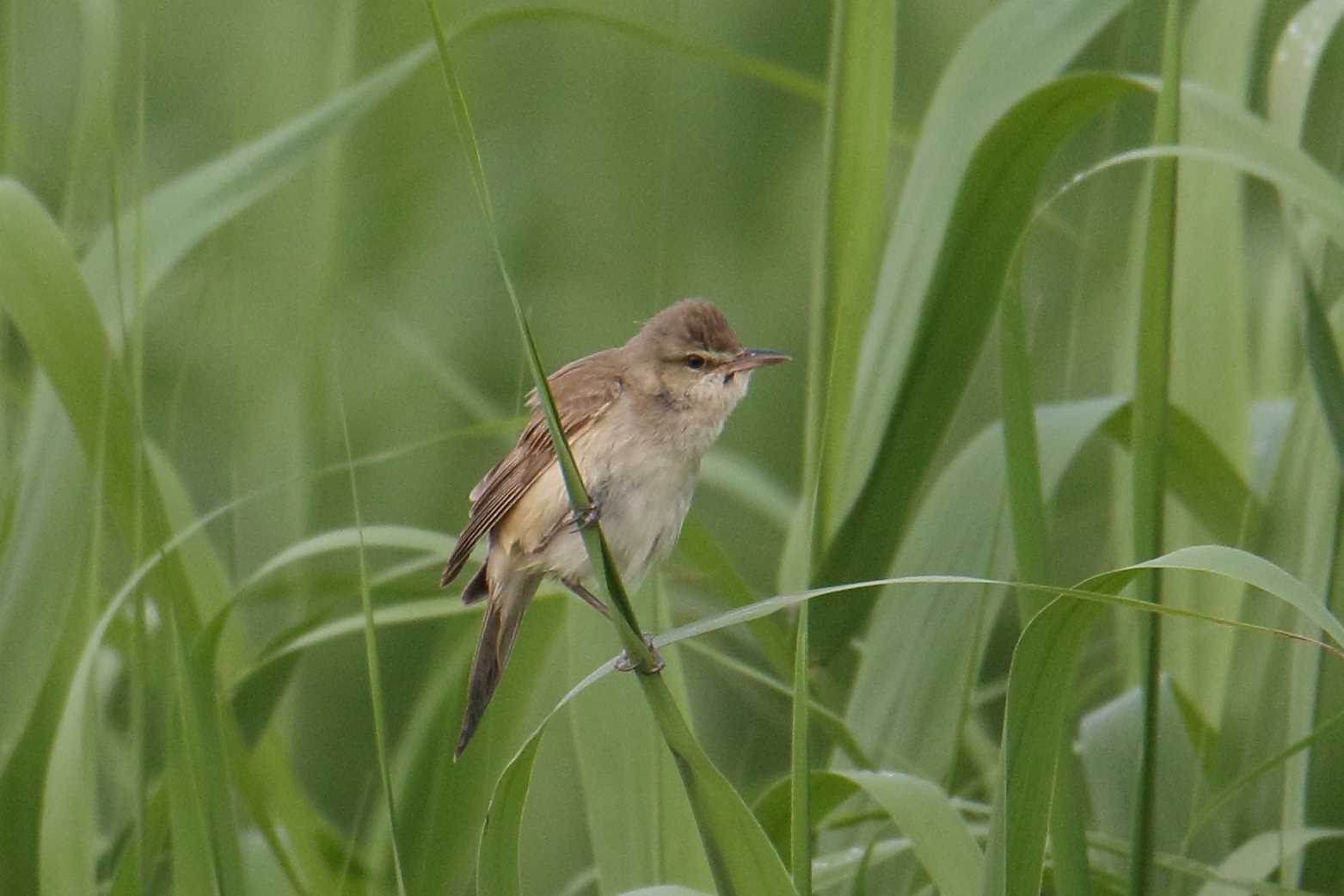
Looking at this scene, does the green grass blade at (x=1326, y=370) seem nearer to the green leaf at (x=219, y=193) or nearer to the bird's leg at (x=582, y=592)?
the bird's leg at (x=582, y=592)

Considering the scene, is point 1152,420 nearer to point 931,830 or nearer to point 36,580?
point 931,830

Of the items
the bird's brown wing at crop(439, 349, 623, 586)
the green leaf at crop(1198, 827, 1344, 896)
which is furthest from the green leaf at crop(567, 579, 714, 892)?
the green leaf at crop(1198, 827, 1344, 896)

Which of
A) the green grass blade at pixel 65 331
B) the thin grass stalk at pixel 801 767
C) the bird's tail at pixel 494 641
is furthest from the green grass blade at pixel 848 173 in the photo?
the green grass blade at pixel 65 331

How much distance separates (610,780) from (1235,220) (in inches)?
61.2

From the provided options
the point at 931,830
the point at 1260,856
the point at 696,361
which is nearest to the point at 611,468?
the point at 696,361

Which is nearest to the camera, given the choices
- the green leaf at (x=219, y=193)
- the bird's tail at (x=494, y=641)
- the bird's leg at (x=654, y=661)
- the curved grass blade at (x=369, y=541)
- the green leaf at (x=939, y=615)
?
the bird's leg at (x=654, y=661)

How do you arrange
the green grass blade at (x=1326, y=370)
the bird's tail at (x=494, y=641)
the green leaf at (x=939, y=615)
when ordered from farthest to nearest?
1. the green leaf at (x=939, y=615)
2. the bird's tail at (x=494, y=641)
3. the green grass blade at (x=1326, y=370)

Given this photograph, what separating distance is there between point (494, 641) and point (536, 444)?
316 millimetres

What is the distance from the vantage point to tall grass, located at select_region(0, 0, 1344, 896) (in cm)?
178

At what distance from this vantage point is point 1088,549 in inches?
175

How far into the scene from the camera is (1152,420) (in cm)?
173

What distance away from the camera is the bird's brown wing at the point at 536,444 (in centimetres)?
218

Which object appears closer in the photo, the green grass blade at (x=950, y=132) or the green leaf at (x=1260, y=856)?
the green leaf at (x=1260, y=856)

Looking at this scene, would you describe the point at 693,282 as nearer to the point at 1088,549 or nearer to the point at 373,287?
the point at 373,287
